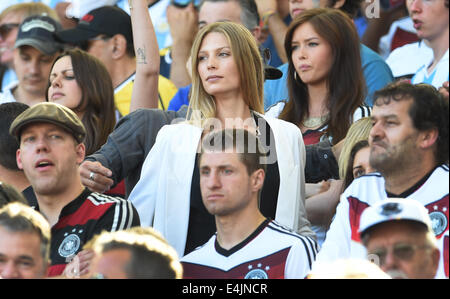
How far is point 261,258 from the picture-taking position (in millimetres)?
4203

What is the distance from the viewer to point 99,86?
573cm

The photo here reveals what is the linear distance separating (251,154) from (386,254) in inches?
38.2

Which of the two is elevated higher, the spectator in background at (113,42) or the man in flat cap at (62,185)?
the spectator in background at (113,42)

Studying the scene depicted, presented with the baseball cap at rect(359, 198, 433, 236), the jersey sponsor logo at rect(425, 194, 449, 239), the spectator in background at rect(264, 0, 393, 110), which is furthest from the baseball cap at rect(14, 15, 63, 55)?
the baseball cap at rect(359, 198, 433, 236)

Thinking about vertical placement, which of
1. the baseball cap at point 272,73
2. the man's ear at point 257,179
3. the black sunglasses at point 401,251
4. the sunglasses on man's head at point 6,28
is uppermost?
the sunglasses on man's head at point 6,28

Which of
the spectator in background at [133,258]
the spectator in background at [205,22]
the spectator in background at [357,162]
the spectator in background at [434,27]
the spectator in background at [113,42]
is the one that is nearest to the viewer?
the spectator in background at [133,258]

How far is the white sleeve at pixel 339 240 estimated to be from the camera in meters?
4.24

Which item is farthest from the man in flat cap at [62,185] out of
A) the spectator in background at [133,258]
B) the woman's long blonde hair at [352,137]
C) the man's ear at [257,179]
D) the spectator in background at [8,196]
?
the woman's long blonde hair at [352,137]

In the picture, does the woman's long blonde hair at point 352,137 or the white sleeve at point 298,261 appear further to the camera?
the woman's long blonde hair at point 352,137

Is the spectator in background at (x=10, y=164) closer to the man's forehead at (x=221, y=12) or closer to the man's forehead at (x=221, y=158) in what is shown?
the man's forehead at (x=221, y=158)

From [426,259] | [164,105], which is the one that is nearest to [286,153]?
[426,259]

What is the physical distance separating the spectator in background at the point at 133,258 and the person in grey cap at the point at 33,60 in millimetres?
3340

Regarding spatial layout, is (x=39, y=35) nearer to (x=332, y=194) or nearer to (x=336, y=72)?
(x=336, y=72)
